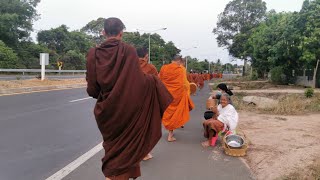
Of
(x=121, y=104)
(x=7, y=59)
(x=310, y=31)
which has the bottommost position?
(x=121, y=104)

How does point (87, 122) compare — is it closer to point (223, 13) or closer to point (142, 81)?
point (142, 81)

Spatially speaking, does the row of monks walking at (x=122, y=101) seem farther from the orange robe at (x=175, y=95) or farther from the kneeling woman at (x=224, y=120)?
the orange robe at (x=175, y=95)

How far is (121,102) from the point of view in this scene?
3686 millimetres

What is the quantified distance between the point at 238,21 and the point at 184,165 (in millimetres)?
59734

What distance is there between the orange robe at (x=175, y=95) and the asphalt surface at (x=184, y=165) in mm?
480

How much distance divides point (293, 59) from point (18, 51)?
31.2 m

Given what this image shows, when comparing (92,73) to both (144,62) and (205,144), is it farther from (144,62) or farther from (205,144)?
(205,144)

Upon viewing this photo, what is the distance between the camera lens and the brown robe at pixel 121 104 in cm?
367

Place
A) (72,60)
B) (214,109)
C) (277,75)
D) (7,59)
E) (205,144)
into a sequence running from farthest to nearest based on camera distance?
(72,60)
(7,59)
(277,75)
(214,109)
(205,144)

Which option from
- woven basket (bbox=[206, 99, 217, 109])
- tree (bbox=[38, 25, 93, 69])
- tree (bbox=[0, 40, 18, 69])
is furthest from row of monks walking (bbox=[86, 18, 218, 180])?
tree (bbox=[38, 25, 93, 69])

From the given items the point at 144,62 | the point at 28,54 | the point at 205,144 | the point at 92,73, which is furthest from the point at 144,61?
the point at 28,54

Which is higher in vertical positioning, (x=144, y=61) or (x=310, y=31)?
(x=310, y=31)

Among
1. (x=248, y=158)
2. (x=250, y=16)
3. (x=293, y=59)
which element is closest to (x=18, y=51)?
(x=293, y=59)

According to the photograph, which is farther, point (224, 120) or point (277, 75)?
point (277, 75)
